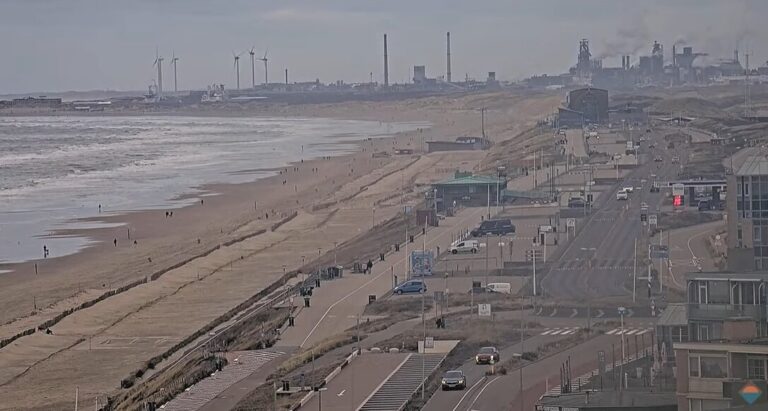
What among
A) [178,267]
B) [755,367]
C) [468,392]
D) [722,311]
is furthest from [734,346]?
[178,267]

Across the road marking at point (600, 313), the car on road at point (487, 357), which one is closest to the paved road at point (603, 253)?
the road marking at point (600, 313)

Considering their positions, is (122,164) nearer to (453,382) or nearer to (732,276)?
(453,382)

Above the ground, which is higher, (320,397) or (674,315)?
(674,315)

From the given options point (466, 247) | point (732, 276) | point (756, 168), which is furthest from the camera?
point (466, 247)

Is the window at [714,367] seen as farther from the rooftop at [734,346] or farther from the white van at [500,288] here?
the white van at [500,288]

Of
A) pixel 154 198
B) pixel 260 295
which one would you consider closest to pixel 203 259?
pixel 260 295
